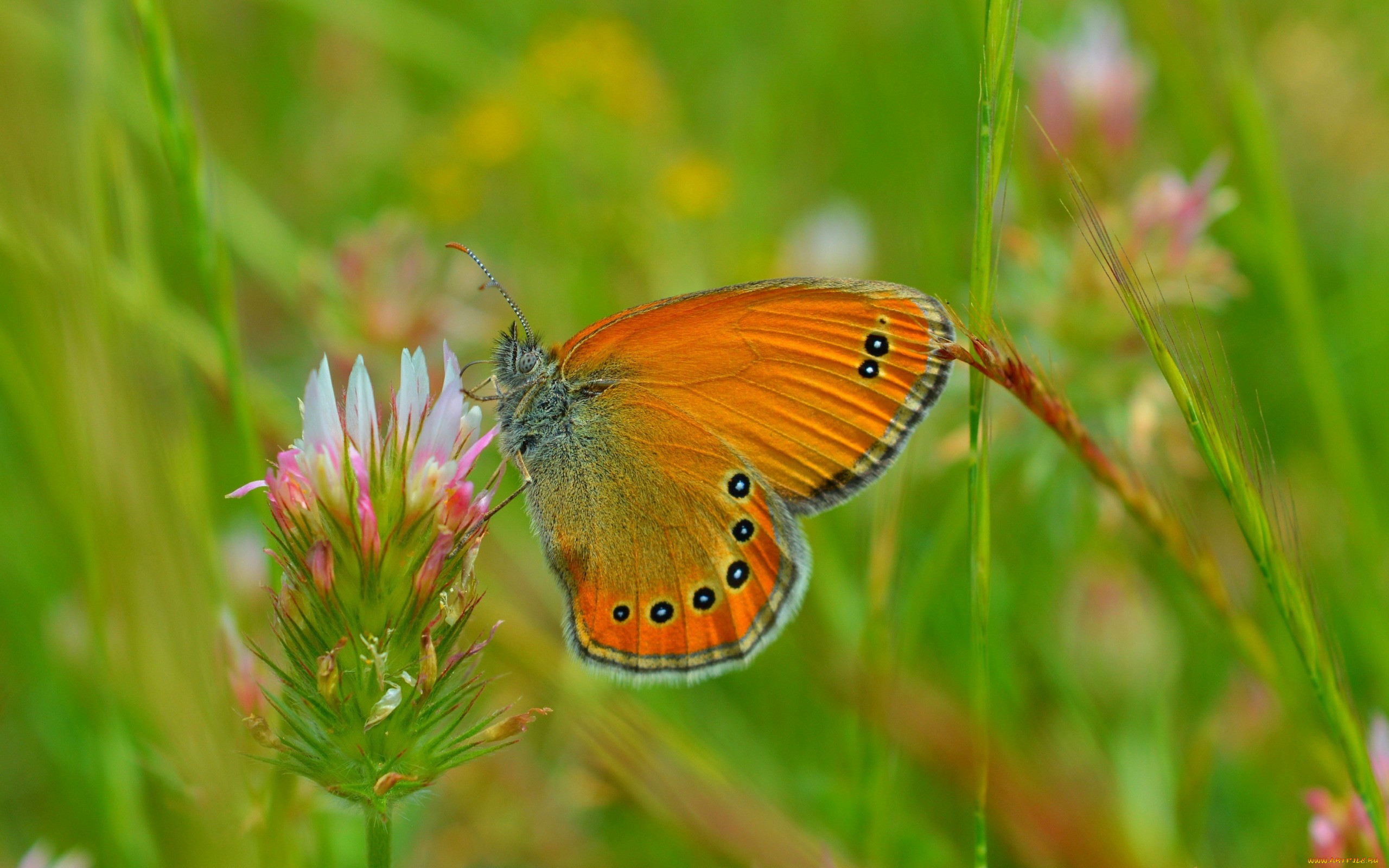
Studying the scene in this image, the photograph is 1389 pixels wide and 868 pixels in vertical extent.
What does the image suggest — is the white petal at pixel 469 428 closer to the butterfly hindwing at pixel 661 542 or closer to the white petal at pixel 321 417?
the white petal at pixel 321 417

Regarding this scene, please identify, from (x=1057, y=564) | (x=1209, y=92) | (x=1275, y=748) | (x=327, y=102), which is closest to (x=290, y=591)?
(x=1057, y=564)

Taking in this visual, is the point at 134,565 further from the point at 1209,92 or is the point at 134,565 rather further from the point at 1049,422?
the point at 1209,92

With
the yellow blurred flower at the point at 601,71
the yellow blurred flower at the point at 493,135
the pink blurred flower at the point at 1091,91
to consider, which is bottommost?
the pink blurred flower at the point at 1091,91

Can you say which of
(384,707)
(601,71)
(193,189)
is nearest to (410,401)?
(384,707)

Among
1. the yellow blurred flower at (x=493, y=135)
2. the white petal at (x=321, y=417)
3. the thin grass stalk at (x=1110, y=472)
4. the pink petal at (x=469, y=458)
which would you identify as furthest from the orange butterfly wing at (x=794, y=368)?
the yellow blurred flower at (x=493, y=135)

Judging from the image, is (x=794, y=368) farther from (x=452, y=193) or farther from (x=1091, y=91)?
(x=452, y=193)

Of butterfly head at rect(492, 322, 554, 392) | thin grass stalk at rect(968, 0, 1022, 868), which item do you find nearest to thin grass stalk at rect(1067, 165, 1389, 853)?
thin grass stalk at rect(968, 0, 1022, 868)
